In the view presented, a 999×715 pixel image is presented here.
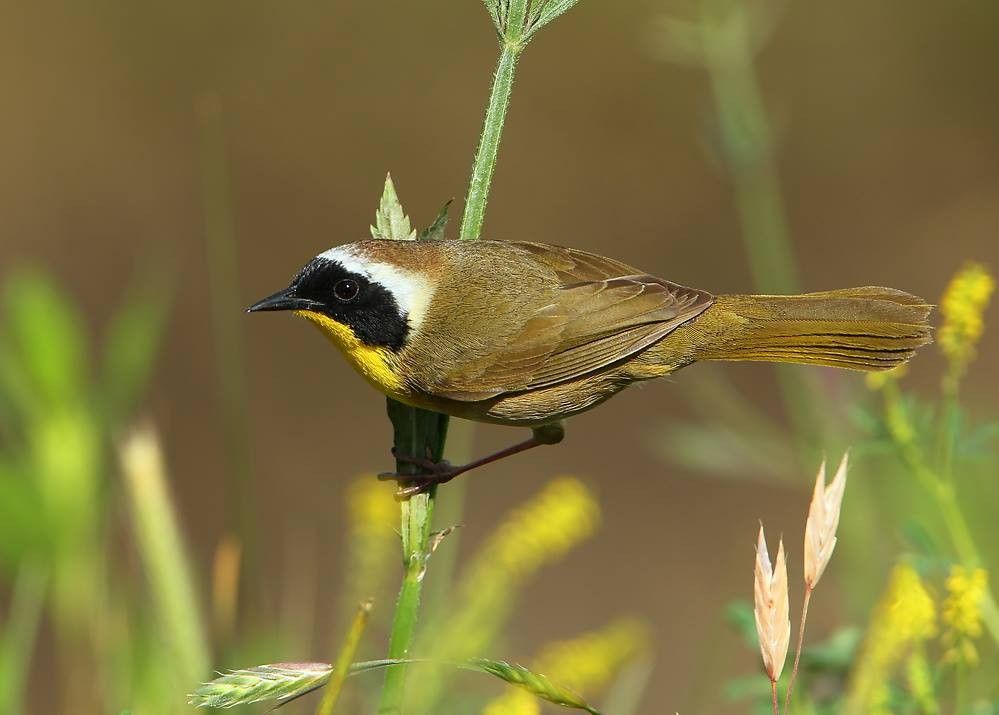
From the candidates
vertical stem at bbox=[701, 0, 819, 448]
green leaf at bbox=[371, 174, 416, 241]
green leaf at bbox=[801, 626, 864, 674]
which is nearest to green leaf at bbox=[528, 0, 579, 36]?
green leaf at bbox=[371, 174, 416, 241]

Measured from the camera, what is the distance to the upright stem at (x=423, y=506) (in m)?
1.82

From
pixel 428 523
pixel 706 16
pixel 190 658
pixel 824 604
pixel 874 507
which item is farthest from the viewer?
pixel 824 604

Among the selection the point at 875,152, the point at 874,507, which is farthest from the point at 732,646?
the point at 875,152

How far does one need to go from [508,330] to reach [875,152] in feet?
22.3

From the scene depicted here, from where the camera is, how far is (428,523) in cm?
207

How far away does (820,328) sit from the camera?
3418 millimetres

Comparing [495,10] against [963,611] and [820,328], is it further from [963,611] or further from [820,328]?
[820,328]

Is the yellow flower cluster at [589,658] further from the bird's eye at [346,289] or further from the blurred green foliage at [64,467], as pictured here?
the bird's eye at [346,289]

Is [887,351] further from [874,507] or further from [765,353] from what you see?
[874,507]

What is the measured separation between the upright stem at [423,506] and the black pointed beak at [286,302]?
624 millimetres

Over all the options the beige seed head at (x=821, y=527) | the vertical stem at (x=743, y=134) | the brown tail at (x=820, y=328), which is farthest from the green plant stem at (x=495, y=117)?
the vertical stem at (x=743, y=134)

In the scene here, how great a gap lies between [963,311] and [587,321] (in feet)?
3.81

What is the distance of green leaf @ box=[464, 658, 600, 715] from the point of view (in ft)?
5.09

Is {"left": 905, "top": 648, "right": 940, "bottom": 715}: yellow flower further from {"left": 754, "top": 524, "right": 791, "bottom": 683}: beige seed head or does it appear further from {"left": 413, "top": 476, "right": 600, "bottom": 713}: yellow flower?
{"left": 413, "top": 476, "right": 600, "bottom": 713}: yellow flower
